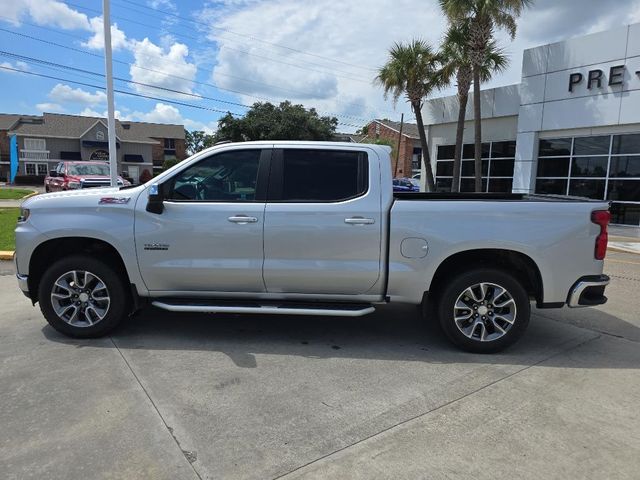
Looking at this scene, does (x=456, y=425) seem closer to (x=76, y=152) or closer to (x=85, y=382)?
(x=85, y=382)

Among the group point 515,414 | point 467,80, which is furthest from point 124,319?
point 467,80

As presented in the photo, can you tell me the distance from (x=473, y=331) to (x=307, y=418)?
1957 millimetres

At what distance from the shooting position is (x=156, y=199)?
4.52 meters

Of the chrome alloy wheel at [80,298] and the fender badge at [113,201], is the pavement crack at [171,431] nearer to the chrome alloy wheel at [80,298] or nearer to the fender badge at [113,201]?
the chrome alloy wheel at [80,298]

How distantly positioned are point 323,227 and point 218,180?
3.67ft

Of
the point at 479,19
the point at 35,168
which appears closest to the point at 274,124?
the point at 35,168

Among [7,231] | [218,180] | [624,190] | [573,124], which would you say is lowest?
[7,231]

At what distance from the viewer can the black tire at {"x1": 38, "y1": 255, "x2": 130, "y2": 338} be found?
470 cm

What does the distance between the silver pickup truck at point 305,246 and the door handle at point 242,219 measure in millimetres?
13

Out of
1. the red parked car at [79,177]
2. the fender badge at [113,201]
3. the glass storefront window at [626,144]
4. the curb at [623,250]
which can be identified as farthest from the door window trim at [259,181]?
the glass storefront window at [626,144]

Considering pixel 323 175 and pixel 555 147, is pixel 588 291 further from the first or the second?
pixel 555 147

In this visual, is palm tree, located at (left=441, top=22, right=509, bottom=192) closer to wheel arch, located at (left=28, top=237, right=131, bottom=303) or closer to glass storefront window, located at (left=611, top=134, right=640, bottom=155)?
glass storefront window, located at (left=611, top=134, right=640, bottom=155)

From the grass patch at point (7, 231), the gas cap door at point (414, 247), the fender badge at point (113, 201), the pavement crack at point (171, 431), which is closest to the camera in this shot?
the pavement crack at point (171, 431)

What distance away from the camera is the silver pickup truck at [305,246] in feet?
14.5
